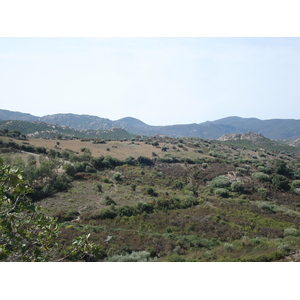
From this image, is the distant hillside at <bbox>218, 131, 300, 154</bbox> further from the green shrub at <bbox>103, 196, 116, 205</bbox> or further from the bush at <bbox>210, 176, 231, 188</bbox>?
the green shrub at <bbox>103, 196, 116, 205</bbox>

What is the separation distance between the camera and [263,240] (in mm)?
14000

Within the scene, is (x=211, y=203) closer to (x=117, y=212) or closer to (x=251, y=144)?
(x=117, y=212)

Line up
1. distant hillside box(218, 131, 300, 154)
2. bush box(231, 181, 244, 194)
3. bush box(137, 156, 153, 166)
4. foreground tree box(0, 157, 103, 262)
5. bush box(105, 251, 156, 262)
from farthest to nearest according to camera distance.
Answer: distant hillside box(218, 131, 300, 154), bush box(137, 156, 153, 166), bush box(231, 181, 244, 194), bush box(105, 251, 156, 262), foreground tree box(0, 157, 103, 262)

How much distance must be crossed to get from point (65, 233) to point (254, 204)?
23204 mm

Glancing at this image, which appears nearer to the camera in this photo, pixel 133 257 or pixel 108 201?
pixel 133 257

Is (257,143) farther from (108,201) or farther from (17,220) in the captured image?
(17,220)

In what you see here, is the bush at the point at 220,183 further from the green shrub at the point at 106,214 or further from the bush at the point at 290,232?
the green shrub at the point at 106,214

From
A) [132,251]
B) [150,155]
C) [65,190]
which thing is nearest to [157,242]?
[132,251]

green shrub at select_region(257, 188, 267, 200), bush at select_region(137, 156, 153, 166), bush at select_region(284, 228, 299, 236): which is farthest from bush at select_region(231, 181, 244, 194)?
bush at select_region(137, 156, 153, 166)

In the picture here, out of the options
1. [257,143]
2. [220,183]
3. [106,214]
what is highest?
[257,143]

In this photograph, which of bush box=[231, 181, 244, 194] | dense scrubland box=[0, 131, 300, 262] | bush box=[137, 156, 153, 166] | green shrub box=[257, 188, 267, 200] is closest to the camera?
dense scrubland box=[0, 131, 300, 262]

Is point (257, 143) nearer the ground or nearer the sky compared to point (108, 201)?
nearer the sky

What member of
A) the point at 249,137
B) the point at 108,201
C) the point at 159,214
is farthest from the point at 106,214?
the point at 249,137

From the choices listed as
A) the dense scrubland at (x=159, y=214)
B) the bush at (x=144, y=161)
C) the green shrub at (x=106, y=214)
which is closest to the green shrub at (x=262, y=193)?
the dense scrubland at (x=159, y=214)
